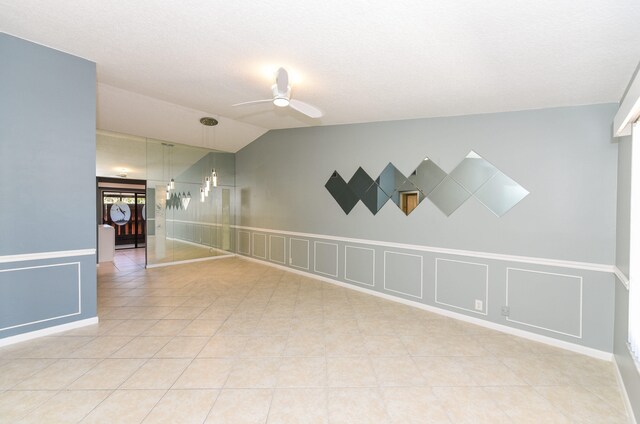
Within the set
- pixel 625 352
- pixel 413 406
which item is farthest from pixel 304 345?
pixel 625 352

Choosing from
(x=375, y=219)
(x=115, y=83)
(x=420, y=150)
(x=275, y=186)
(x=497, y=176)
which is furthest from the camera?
(x=275, y=186)

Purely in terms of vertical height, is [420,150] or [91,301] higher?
[420,150]

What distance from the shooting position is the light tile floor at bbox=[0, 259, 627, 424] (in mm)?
1958

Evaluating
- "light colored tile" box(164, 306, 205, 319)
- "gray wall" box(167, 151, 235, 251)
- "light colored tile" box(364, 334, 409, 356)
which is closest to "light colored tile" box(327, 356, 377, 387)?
"light colored tile" box(364, 334, 409, 356)

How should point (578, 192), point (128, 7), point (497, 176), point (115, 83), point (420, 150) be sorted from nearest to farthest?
point (128, 7)
point (578, 192)
point (497, 176)
point (115, 83)
point (420, 150)

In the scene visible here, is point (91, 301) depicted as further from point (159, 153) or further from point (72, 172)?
point (159, 153)

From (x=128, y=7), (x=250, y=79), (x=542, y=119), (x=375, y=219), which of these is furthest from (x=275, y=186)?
(x=542, y=119)

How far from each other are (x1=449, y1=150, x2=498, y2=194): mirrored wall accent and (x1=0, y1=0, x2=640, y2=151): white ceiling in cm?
63

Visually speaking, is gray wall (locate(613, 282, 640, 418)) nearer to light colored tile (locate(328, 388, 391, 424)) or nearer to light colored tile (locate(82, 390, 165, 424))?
light colored tile (locate(328, 388, 391, 424))

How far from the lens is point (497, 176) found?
3385 mm

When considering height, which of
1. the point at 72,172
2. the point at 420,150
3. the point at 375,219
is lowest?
the point at 375,219

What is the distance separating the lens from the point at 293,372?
243 centimetres

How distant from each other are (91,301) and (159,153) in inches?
170

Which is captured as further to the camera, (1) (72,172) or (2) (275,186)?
(2) (275,186)
